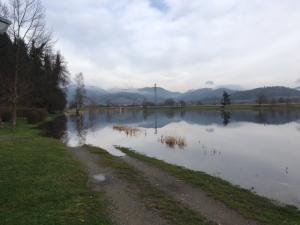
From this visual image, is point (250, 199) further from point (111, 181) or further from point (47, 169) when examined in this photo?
Result: point (47, 169)

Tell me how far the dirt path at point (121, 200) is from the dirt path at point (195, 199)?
143 cm

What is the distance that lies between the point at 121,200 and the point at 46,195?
232 cm

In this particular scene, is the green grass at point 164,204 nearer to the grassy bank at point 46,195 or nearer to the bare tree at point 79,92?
the grassy bank at point 46,195

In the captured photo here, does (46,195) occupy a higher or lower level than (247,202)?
higher

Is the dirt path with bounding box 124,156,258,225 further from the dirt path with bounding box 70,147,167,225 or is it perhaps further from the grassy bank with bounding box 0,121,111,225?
the grassy bank with bounding box 0,121,111,225

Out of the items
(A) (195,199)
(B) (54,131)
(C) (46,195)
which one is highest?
(C) (46,195)

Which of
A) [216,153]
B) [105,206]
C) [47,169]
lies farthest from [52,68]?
[105,206]

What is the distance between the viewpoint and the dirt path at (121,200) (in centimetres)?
825

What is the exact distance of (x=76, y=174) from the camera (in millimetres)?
13328

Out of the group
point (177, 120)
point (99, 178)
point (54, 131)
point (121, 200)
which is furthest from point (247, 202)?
point (177, 120)

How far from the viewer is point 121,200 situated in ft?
32.8

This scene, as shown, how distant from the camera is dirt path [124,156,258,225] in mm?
8812

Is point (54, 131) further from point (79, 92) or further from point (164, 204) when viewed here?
point (79, 92)

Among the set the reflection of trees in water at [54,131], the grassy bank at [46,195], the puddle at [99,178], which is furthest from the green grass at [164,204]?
the reflection of trees in water at [54,131]
